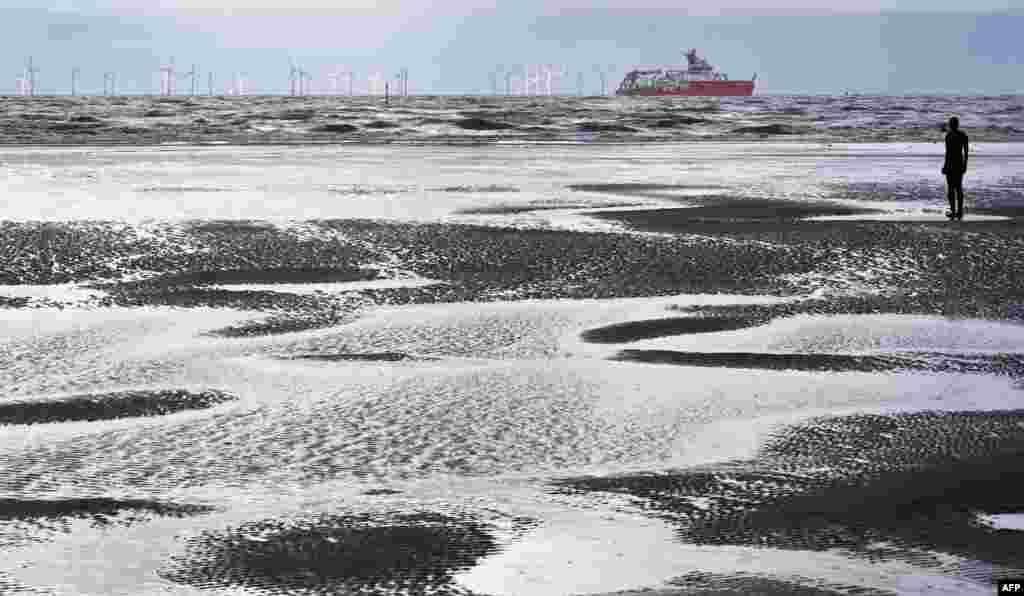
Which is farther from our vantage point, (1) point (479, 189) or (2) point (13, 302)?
(1) point (479, 189)

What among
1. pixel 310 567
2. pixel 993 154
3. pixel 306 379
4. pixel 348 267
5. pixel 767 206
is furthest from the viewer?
pixel 993 154

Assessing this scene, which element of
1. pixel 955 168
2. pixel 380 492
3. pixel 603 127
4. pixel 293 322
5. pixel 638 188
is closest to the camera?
pixel 380 492

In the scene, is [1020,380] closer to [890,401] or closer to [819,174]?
[890,401]

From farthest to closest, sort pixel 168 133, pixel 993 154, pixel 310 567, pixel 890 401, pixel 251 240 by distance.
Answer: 1. pixel 168 133
2. pixel 993 154
3. pixel 251 240
4. pixel 890 401
5. pixel 310 567

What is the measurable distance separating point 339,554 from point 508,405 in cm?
315

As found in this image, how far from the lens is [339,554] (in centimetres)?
587

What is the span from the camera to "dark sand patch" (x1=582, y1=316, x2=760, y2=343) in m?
11.5

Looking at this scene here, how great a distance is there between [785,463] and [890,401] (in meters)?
1.89

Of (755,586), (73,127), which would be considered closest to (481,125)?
(73,127)

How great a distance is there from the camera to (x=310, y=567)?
18.6ft

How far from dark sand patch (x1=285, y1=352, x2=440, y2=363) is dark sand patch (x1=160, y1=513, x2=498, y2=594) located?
404 cm

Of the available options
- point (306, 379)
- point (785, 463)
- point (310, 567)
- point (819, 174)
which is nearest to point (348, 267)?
point (306, 379)

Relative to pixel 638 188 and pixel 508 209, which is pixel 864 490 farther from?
pixel 638 188

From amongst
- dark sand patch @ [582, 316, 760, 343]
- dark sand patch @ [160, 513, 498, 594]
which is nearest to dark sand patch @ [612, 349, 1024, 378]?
dark sand patch @ [582, 316, 760, 343]
